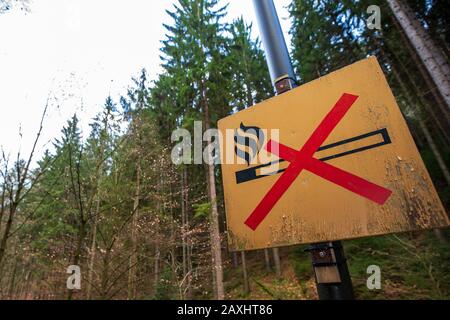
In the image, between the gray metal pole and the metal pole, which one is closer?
the metal pole

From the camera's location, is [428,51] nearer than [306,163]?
No

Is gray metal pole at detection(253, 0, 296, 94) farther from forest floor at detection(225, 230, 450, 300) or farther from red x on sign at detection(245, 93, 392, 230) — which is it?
forest floor at detection(225, 230, 450, 300)

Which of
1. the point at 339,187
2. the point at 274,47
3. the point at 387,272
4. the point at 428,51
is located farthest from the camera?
the point at 387,272

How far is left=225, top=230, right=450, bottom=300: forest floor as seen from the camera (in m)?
7.27

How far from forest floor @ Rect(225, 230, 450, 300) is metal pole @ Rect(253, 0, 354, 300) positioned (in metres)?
4.46

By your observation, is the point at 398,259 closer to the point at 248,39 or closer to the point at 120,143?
the point at 120,143

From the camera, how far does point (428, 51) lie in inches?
171

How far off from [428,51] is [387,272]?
822 cm

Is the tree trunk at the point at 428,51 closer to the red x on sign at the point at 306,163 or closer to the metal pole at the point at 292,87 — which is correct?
the metal pole at the point at 292,87

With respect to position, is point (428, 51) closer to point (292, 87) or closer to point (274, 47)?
point (274, 47)

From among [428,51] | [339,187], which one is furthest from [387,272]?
[339,187]

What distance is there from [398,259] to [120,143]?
1085 centimetres

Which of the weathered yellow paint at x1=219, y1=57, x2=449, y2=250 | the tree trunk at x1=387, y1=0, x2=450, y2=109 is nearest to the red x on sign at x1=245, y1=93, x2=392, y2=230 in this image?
the weathered yellow paint at x1=219, y1=57, x2=449, y2=250

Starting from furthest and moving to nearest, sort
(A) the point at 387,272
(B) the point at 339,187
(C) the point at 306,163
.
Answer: (A) the point at 387,272 < (C) the point at 306,163 < (B) the point at 339,187
